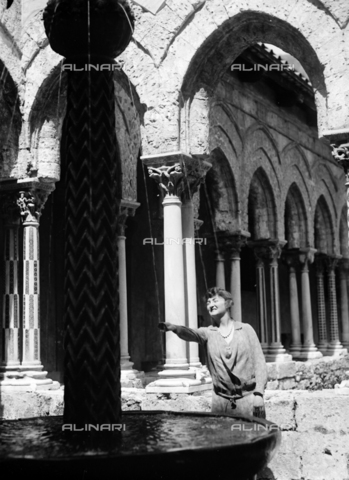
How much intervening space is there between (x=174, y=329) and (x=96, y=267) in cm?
102

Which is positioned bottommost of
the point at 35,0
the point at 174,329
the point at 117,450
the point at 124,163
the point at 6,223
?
the point at 117,450

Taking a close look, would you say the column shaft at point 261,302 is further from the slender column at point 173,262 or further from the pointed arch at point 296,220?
the slender column at point 173,262

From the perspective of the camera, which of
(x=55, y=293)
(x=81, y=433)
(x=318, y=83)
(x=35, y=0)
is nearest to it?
(x=81, y=433)

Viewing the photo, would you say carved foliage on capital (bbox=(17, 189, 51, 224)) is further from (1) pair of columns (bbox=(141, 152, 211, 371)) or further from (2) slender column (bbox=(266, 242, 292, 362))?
(2) slender column (bbox=(266, 242, 292, 362))

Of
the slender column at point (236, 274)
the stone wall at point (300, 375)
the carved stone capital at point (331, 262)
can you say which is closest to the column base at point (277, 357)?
the stone wall at point (300, 375)

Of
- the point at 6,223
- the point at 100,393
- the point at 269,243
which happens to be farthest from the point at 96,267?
the point at 269,243

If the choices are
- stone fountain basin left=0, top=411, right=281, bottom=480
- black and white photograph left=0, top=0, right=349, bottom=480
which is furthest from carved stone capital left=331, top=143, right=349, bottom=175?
stone fountain basin left=0, top=411, right=281, bottom=480

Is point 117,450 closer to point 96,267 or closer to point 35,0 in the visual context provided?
point 96,267

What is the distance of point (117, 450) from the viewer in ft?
8.54

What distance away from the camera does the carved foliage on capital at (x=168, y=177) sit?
7992 millimetres

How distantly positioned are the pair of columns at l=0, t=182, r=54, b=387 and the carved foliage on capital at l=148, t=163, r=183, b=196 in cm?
176

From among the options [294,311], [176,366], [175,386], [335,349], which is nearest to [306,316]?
[294,311]

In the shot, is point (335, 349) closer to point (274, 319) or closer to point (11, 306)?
point (274, 319)

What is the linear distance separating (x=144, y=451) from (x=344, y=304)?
713 inches
